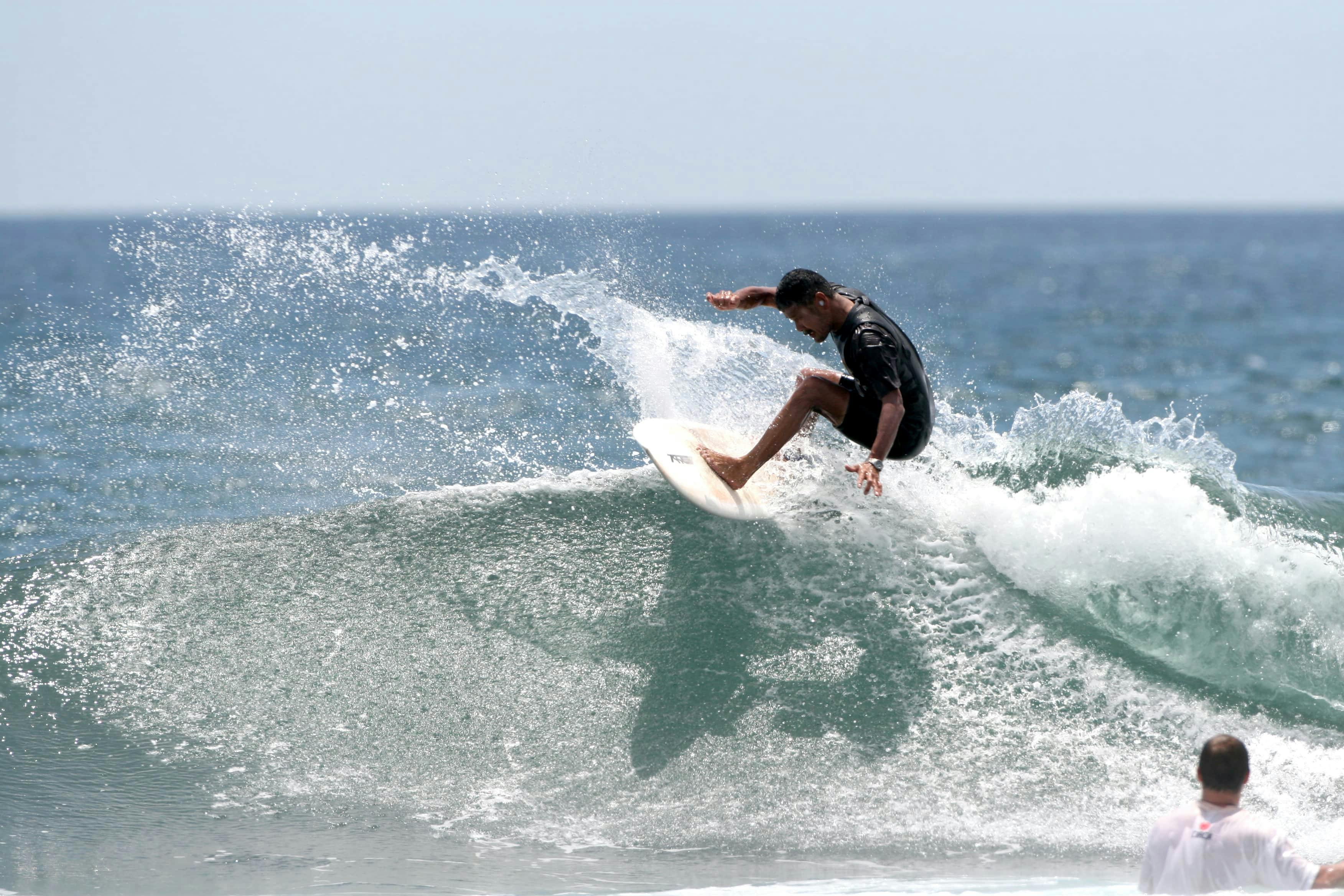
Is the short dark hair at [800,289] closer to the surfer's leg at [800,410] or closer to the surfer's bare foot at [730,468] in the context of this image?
the surfer's leg at [800,410]

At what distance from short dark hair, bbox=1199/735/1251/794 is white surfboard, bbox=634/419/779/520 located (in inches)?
120

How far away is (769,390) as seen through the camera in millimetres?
7824

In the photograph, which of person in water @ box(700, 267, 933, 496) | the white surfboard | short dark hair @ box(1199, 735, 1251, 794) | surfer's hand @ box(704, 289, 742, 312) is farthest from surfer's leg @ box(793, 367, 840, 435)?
short dark hair @ box(1199, 735, 1251, 794)

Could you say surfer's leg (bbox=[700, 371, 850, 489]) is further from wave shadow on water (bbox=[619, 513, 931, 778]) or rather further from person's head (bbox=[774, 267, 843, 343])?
wave shadow on water (bbox=[619, 513, 931, 778])

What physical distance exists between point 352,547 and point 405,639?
990 mm

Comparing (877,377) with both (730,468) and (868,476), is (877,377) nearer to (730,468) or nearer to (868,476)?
(868,476)

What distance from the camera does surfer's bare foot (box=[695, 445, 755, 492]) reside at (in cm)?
632

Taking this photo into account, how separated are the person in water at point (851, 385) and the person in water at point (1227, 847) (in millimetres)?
2210

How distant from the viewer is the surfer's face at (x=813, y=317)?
19.2 ft

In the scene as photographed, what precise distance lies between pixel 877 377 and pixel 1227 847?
2.85 m

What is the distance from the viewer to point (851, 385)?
620 centimetres

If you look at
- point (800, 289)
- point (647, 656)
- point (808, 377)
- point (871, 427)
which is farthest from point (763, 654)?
point (800, 289)

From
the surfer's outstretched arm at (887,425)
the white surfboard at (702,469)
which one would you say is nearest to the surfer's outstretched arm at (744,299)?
the white surfboard at (702,469)

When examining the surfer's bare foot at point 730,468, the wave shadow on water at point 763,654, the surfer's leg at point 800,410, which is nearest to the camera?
the wave shadow on water at point 763,654
